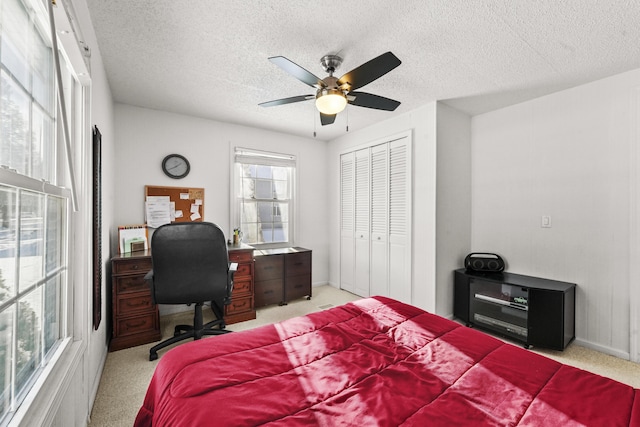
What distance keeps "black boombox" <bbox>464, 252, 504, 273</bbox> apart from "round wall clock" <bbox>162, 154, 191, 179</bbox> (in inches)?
142

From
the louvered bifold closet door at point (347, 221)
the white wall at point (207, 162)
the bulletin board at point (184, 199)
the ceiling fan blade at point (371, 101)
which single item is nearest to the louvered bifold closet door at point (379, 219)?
the louvered bifold closet door at point (347, 221)

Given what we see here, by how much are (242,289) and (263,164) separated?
1.87m

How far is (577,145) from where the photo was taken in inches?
109

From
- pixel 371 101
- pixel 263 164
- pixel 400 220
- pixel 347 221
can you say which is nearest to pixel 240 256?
pixel 263 164

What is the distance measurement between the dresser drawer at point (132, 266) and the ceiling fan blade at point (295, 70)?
220 cm

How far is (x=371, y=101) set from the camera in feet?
7.63

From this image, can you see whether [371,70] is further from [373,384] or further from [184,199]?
[184,199]

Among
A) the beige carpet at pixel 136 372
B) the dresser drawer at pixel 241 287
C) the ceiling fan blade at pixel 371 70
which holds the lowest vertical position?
the beige carpet at pixel 136 372

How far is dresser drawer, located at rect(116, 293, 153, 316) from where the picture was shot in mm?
2627

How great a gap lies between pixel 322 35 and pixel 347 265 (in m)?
3.27

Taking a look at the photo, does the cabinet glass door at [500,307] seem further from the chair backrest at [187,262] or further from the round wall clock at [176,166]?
the round wall clock at [176,166]

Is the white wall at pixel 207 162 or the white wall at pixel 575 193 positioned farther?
the white wall at pixel 207 162

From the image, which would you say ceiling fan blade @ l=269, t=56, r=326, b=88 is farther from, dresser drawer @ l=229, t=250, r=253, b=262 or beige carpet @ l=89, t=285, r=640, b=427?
beige carpet @ l=89, t=285, r=640, b=427

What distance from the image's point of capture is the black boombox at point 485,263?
3184 millimetres
